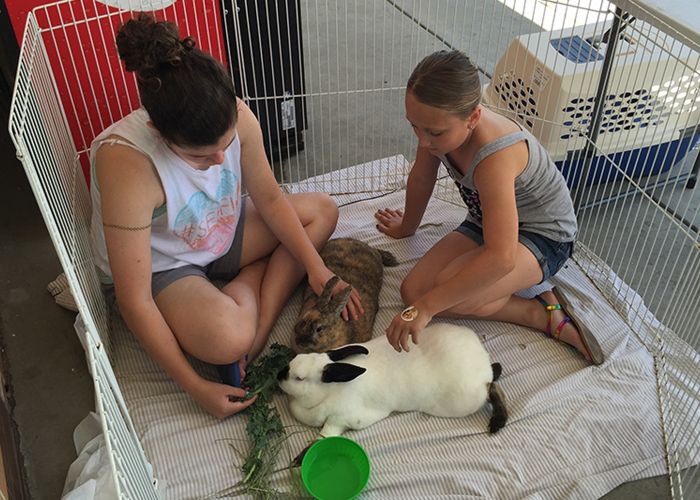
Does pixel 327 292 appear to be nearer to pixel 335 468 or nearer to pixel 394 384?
pixel 394 384

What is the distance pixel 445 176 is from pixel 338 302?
95 centimetres

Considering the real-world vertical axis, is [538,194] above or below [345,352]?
above

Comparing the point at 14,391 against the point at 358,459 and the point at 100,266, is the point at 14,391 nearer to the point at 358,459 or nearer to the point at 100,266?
the point at 100,266

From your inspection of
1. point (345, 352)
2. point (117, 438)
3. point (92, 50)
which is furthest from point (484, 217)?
point (92, 50)

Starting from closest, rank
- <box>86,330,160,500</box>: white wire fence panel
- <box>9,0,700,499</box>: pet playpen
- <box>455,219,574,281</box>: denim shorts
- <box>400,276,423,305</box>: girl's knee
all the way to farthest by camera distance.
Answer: <box>86,330,160,500</box>: white wire fence panel
<box>9,0,700,499</box>: pet playpen
<box>455,219,574,281</box>: denim shorts
<box>400,276,423,305</box>: girl's knee

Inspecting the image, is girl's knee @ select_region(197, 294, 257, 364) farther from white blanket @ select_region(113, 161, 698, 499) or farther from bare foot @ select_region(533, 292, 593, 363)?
bare foot @ select_region(533, 292, 593, 363)

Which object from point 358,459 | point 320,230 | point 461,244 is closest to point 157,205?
point 320,230

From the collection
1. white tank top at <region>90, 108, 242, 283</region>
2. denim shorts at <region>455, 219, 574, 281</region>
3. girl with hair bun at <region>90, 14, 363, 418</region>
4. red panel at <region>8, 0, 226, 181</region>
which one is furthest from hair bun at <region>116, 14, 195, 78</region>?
denim shorts at <region>455, 219, 574, 281</region>

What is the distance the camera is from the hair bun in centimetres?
117

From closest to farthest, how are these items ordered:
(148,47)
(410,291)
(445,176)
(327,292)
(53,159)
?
(148,47) → (53,159) → (327,292) → (410,291) → (445,176)

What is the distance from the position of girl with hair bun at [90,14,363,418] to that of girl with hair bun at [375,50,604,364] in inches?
10.4

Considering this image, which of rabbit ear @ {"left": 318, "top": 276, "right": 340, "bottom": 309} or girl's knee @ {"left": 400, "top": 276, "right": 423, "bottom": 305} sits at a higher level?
rabbit ear @ {"left": 318, "top": 276, "right": 340, "bottom": 309}

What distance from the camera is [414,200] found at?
6.37 ft

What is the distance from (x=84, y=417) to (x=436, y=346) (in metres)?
0.92
